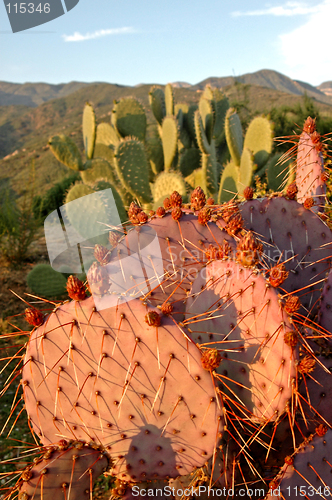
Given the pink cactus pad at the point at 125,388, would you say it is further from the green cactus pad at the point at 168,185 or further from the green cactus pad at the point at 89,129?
the green cactus pad at the point at 89,129

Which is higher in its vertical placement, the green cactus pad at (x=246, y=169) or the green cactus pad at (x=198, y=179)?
the green cactus pad at (x=246, y=169)

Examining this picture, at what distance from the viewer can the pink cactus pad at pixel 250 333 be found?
3.44 feet

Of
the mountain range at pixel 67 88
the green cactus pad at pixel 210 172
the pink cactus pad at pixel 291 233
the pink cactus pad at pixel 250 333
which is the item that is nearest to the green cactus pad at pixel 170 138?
the green cactus pad at pixel 210 172

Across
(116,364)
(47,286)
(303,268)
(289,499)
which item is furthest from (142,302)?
(47,286)

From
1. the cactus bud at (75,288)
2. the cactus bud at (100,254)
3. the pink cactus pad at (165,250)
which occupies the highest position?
the cactus bud at (100,254)

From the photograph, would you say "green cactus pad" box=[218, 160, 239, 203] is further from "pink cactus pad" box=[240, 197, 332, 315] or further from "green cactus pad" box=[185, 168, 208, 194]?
"pink cactus pad" box=[240, 197, 332, 315]

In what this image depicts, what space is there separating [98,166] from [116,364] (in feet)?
14.0

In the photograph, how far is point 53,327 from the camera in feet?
3.41

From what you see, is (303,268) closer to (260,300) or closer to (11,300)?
(260,300)

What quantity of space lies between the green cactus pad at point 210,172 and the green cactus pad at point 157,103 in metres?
1.66

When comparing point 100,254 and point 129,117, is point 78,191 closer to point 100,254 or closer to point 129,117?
point 129,117

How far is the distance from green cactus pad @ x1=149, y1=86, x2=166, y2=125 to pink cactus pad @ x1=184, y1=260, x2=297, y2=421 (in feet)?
15.7

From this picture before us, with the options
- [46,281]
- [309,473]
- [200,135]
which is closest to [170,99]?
[200,135]

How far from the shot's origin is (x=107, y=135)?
5766 millimetres
